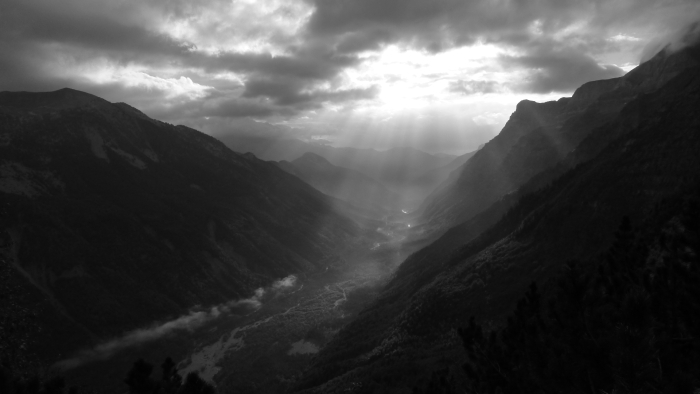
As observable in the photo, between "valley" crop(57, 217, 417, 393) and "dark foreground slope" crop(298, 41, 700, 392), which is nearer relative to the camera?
"dark foreground slope" crop(298, 41, 700, 392)

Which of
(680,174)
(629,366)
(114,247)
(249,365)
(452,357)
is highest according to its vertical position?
(680,174)

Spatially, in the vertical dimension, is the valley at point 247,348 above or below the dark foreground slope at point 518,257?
below

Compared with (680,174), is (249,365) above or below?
below

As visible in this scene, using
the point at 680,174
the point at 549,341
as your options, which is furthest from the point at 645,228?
the point at 549,341

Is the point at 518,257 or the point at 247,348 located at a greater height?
the point at 518,257

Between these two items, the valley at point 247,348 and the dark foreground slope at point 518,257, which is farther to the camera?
the valley at point 247,348

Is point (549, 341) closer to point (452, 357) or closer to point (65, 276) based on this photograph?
point (452, 357)

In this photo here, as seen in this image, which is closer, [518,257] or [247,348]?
[518,257]

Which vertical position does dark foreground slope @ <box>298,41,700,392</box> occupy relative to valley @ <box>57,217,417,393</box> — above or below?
above
